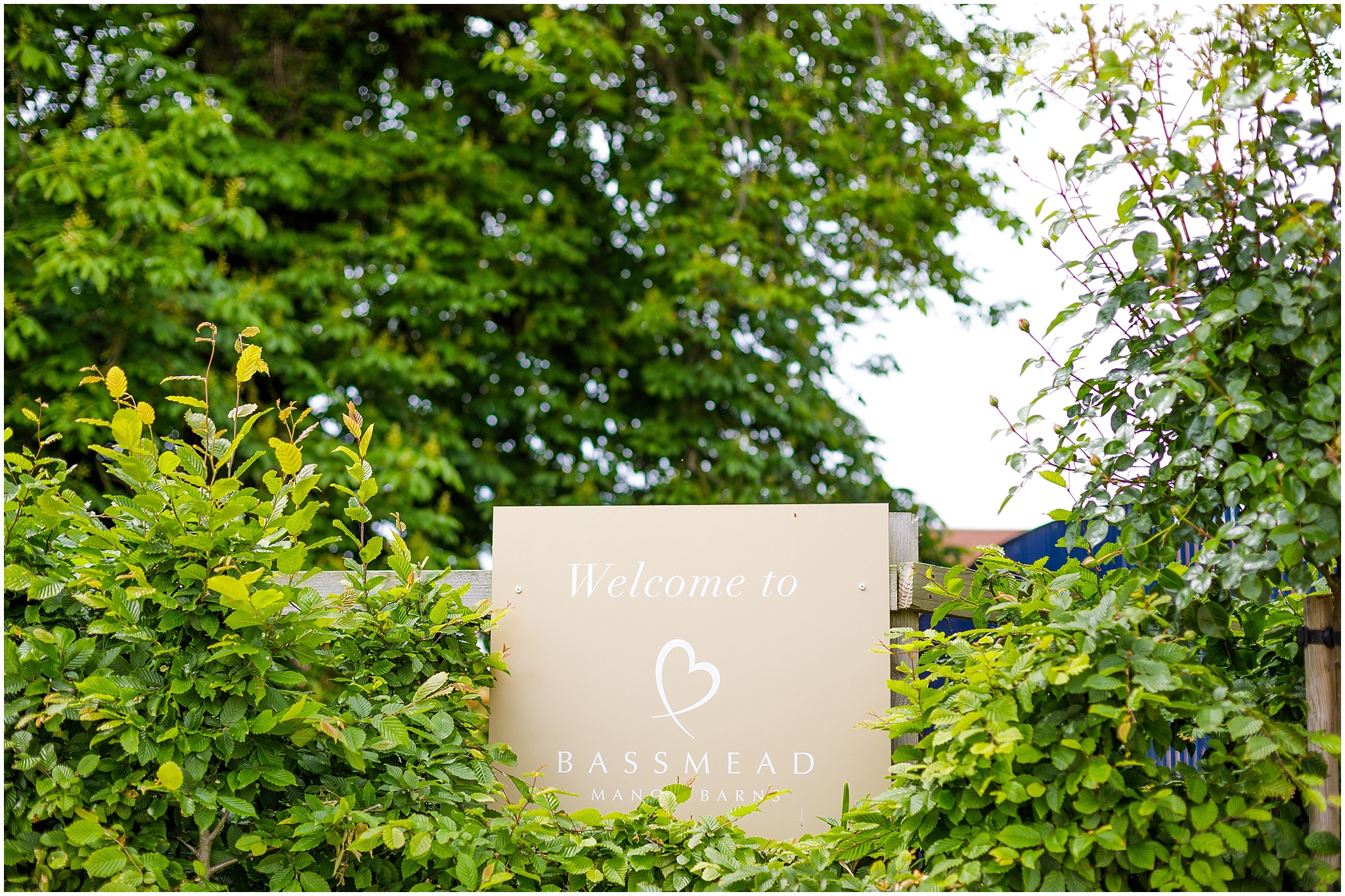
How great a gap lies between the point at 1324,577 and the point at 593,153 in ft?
18.7

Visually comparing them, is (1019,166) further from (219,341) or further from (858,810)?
(219,341)

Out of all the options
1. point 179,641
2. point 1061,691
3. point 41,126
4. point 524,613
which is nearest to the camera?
point 1061,691

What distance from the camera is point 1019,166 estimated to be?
1859 mm

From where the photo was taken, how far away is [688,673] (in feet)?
7.26

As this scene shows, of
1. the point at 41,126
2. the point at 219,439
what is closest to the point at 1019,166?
the point at 219,439

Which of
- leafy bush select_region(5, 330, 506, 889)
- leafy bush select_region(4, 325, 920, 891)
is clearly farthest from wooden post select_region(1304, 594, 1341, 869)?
leafy bush select_region(5, 330, 506, 889)

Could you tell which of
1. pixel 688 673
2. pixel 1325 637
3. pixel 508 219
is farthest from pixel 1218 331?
pixel 508 219

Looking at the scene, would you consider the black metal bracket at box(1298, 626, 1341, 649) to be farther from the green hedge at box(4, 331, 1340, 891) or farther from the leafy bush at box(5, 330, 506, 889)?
the leafy bush at box(5, 330, 506, 889)

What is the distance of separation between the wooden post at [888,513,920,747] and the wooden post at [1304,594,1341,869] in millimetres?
741

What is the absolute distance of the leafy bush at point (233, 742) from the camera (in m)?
1.69

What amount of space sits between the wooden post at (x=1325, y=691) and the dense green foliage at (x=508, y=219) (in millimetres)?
3821

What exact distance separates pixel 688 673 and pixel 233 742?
3.10 ft

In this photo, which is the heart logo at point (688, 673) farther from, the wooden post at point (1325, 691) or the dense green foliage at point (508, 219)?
the dense green foliage at point (508, 219)

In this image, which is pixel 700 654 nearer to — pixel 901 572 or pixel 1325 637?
pixel 901 572
